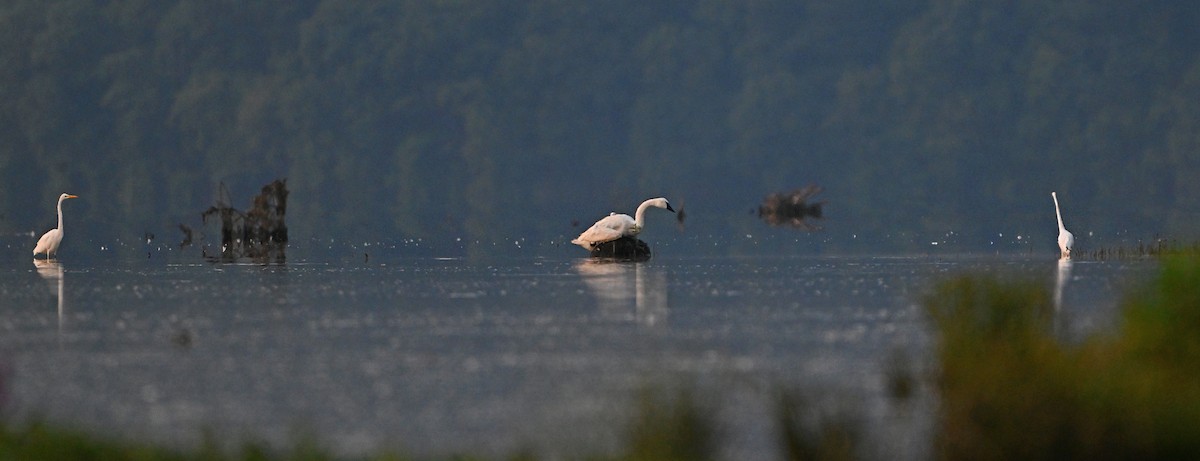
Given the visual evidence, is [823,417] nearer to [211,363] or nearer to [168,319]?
[211,363]

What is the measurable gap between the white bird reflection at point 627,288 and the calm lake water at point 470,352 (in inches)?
2.6

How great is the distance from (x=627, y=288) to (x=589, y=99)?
347 feet

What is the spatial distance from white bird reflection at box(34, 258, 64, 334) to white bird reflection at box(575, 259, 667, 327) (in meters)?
5.74

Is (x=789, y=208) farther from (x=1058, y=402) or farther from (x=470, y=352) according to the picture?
(x=1058, y=402)

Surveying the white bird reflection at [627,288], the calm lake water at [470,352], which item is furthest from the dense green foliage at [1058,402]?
the white bird reflection at [627,288]

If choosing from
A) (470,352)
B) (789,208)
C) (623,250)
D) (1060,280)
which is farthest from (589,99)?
(470,352)

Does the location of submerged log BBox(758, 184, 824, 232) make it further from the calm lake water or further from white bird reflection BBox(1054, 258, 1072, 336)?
the calm lake water

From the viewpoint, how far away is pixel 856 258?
3403 cm

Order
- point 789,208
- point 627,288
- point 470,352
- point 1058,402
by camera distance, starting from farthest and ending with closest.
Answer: point 789,208 < point 627,288 < point 470,352 < point 1058,402

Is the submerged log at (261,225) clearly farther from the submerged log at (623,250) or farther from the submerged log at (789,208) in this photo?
the submerged log at (789,208)

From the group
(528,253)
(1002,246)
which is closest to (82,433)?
(528,253)

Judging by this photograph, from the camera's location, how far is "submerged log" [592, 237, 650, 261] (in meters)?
35.5

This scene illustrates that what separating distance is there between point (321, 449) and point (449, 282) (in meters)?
16.4

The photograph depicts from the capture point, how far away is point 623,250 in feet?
117
